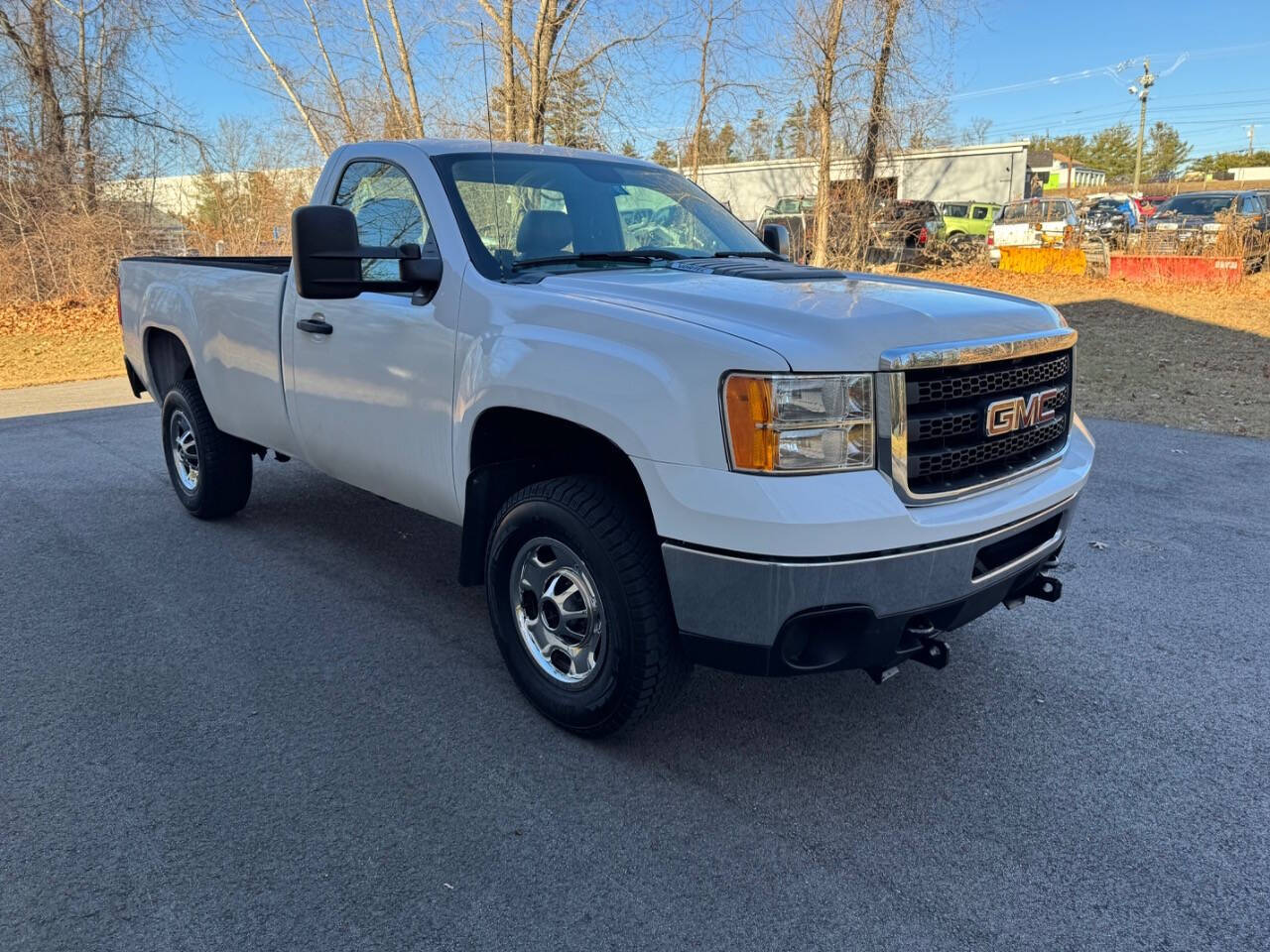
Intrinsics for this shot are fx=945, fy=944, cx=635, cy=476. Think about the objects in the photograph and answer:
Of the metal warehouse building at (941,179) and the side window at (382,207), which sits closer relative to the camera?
the side window at (382,207)

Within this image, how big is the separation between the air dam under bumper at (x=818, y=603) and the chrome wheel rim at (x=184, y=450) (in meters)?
4.13

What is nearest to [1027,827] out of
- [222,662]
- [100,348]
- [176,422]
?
[222,662]

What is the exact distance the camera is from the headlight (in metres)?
2.53

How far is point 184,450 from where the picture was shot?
5.84 metres

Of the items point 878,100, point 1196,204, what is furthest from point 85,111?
point 1196,204

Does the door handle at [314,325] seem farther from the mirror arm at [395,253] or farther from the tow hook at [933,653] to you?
the tow hook at [933,653]

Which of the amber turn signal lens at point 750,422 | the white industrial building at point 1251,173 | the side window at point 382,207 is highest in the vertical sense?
the white industrial building at point 1251,173

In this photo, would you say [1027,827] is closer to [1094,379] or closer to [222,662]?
[222,662]

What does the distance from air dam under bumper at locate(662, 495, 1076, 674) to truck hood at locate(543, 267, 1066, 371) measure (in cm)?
55

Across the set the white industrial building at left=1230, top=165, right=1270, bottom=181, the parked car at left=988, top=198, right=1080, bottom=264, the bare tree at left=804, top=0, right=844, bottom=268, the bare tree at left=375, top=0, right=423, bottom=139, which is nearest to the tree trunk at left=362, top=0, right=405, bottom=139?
the bare tree at left=375, top=0, right=423, bottom=139

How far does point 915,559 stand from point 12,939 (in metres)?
2.47

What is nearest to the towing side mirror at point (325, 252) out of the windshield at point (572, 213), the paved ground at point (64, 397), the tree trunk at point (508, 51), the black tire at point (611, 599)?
the windshield at point (572, 213)

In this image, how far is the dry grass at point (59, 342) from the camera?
42.8 ft

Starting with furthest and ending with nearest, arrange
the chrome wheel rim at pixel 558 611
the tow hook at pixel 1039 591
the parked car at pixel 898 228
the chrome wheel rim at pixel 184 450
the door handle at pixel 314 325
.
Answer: the parked car at pixel 898 228
the chrome wheel rim at pixel 184 450
the door handle at pixel 314 325
the tow hook at pixel 1039 591
the chrome wheel rim at pixel 558 611
